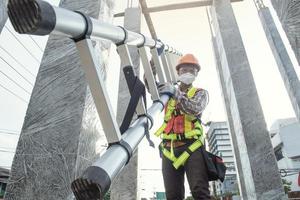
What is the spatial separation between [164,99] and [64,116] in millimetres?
1133

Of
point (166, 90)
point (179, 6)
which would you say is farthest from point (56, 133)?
point (179, 6)

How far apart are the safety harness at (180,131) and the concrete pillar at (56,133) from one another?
2.63 feet

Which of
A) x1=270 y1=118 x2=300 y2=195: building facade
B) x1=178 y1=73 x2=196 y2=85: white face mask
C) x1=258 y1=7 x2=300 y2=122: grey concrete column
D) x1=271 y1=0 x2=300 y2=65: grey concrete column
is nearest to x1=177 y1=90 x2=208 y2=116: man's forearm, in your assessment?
x1=178 y1=73 x2=196 y2=85: white face mask

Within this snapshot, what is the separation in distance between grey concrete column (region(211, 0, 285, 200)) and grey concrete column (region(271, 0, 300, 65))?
4060 mm

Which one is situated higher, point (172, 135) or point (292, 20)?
point (292, 20)

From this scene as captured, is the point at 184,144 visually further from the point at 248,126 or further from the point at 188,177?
the point at 248,126

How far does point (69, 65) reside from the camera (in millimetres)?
3248

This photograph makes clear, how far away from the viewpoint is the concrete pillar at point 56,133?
8.57 feet

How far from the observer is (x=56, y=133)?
286 centimetres

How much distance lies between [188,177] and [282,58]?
630cm

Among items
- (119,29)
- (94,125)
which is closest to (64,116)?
(94,125)

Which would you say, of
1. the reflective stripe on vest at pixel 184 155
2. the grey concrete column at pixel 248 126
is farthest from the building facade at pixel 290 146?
the reflective stripe on vest at pixel 184 155

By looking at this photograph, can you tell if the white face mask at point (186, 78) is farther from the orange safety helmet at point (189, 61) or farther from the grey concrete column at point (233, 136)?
the grey concrete column at point (233, 136)

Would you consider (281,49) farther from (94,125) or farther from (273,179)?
(94,125)
